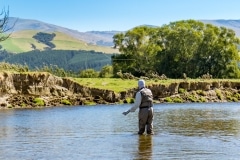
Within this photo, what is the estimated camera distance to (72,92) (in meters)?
64.3

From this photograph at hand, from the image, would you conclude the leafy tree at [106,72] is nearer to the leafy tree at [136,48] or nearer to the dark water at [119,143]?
the leafy tree at [136,48]

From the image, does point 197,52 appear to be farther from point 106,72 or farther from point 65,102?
point 65,102

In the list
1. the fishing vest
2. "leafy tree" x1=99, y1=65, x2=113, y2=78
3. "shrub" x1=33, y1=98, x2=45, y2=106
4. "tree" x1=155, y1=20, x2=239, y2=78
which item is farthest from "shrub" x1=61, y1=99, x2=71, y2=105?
"leafy tree" x1=99, y1=65, x2=113, y2=78

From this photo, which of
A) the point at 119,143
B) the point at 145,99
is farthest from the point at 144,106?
the point at 119,143

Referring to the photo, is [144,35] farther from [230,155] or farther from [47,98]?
[230,155]

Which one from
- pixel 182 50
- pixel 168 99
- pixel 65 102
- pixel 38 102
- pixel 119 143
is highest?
pixel 182 50

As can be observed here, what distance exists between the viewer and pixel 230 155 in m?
16.7

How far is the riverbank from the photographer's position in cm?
5975

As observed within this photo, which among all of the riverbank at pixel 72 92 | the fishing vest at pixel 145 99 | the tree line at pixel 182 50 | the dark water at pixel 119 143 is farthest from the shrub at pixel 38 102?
the tree line at pixel 182 50

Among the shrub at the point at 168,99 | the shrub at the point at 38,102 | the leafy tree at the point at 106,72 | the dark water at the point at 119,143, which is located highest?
the leafy tree at the point at 106,72

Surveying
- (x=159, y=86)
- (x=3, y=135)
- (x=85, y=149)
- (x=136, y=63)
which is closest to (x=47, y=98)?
(x=159, y=86)

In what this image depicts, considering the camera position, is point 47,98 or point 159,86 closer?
point 47,98

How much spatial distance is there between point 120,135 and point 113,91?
4254cm

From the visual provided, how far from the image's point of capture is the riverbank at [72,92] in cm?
5975
